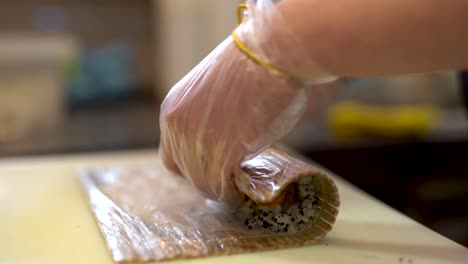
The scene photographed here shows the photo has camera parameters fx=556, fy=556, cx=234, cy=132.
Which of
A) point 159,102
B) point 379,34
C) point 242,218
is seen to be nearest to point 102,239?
point 242,218

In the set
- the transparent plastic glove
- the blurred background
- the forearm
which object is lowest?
the blurred background

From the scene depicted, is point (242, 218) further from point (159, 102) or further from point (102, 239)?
point (159, 102)

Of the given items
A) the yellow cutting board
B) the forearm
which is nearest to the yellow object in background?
the yellow cutting board

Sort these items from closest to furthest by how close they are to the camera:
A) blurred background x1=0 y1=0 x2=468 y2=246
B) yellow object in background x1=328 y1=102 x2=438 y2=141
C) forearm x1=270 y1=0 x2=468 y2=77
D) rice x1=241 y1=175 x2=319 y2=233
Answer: forearm x1=270 y1=0 x2=468 y2=77 < rice x1=241 y1=175 x2=319 y2=233 < blurred background x1=0 y1=0 x2=468 y2=246 < yellow object in background x1=328 y1=102 x2=438 y2=141

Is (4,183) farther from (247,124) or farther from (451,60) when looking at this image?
(451,60)

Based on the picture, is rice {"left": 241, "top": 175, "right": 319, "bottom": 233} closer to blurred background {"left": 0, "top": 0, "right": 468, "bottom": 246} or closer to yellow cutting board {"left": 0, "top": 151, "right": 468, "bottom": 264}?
yellow cutting board {"left": 0, "top": 151, "right": 468, "bottom": 264}

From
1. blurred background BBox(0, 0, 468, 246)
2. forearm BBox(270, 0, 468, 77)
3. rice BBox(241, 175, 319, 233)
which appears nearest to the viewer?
forearm BBox(270, 0, 468, 77)
